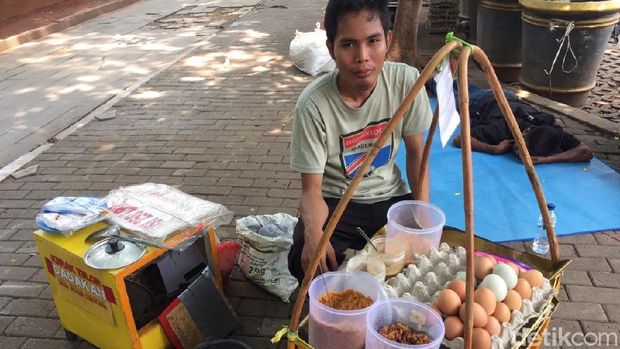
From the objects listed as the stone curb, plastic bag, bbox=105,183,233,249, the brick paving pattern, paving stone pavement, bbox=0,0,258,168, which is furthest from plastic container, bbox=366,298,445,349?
the stone curb

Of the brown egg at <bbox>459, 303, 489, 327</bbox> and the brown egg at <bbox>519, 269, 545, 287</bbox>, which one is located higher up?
the brown egg at <bbox>459, 303, 489, 327</bbox>

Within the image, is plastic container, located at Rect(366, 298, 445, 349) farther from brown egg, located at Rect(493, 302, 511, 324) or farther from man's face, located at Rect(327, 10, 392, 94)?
man's face, located at Rect(327, 10, 392, 94)

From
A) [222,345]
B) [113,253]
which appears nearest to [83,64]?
[113,253]

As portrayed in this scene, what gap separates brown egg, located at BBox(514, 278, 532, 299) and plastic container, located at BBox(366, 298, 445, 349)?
0.34 meters

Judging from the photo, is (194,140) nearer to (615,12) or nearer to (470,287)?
(470,287)

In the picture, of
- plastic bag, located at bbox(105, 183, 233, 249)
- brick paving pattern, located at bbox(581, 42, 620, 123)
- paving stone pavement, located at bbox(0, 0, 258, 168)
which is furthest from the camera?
paving stone pavement, located at bbox(0, 0, 258, 168)

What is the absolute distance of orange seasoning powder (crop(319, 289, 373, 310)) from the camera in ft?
5.08

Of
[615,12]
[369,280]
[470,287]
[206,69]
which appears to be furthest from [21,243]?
[615,12]

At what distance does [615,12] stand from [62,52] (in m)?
8.11

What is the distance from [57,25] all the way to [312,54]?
645 centimetres

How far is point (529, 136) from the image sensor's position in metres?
4.14

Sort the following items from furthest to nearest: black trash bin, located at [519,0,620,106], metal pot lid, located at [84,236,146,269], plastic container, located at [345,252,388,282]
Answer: black trash bin, located at [519,0,620,106] → metal pot lid, located at [84,236,146,269] → plastic container, located at [345,252,388,282]

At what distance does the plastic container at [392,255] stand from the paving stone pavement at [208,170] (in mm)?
939

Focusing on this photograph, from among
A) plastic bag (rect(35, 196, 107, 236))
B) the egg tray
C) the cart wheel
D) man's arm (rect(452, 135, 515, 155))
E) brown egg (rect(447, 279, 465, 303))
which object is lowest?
the cart wheel
